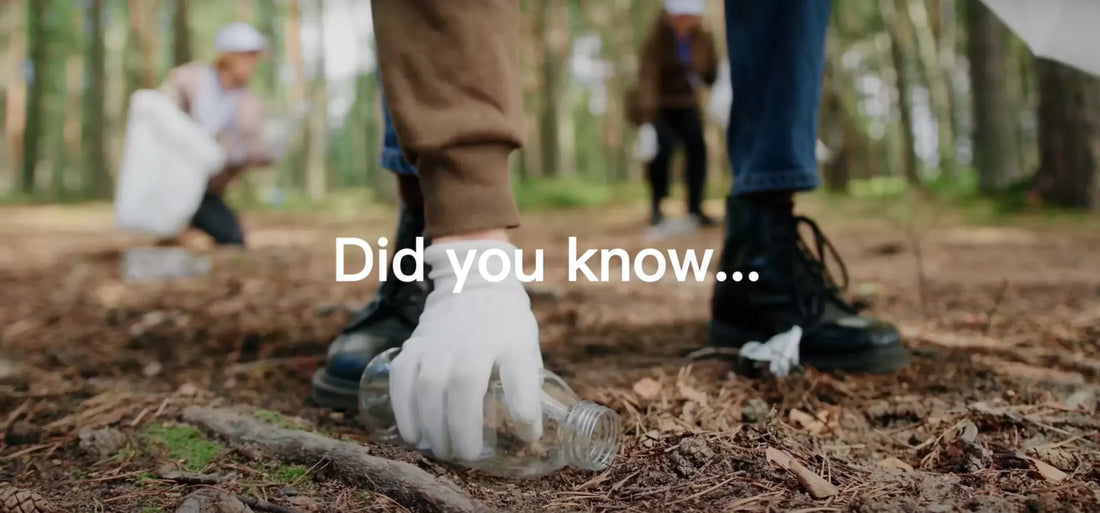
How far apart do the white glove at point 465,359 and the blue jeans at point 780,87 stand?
31.9 inches

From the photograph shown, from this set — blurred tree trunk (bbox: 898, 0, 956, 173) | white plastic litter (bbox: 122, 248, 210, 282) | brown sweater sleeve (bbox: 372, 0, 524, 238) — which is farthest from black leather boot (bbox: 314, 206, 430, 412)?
blurred tree trunk (bbox: 898, 0, 956, 173)

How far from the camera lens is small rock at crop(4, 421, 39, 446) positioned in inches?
54.6

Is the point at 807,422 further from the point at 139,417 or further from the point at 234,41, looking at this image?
the point at 234,41

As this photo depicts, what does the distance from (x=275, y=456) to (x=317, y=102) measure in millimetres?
19325

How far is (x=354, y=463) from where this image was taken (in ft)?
3.69

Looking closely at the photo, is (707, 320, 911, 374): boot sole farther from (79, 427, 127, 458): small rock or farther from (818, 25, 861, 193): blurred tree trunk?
(818, 25, 861, 193): blurred tree trunk

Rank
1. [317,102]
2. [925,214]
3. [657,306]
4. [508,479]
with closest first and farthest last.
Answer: [508,479] → [657,306] → [925,214] → [317,102]

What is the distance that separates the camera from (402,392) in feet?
3.83

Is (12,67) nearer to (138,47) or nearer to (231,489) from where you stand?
(138,47)

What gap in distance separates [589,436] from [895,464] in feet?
1.62

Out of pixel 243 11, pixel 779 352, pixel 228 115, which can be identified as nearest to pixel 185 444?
pixel 779 352

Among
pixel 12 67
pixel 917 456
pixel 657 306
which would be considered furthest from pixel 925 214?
pixel 12 67

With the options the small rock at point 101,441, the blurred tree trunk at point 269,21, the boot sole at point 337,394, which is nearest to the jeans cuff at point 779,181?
the boot sole at point 337,394

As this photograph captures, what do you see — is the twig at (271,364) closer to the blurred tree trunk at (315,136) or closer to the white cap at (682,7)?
the white cap at (682,7)
